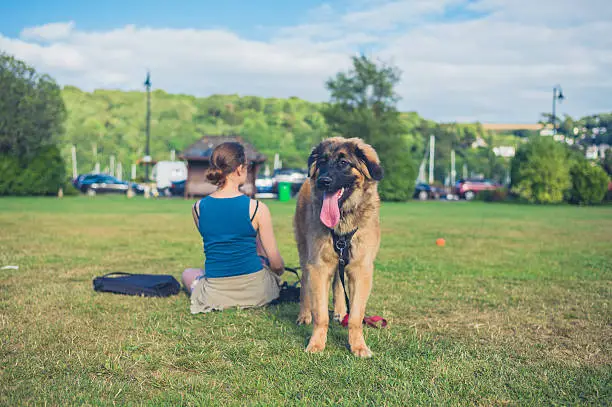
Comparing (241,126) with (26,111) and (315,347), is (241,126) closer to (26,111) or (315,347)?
(26,111)

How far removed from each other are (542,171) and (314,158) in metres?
37.6

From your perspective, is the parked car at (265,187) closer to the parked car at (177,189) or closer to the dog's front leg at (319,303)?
the parked car at (177,189)

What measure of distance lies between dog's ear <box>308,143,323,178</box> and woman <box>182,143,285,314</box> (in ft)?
3.04

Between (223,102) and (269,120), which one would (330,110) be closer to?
(269,120)

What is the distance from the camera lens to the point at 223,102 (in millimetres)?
152250

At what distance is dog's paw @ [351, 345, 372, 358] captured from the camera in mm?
4297

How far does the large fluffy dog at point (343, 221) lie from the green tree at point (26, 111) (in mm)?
41944

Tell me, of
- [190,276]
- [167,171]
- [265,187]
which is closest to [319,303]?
[190,276]

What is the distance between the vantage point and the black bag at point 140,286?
21.5 feet

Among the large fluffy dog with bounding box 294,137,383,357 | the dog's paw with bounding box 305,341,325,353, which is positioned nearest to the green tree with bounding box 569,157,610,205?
the large fluffy dog with bounding box 294,137,383,357

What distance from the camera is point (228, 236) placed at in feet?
18.5

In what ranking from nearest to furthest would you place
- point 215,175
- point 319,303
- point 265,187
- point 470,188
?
point 319,303
point 215,175
point 265,187
point 470,188

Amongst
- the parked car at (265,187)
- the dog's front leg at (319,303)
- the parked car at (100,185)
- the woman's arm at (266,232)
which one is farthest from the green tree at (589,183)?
the dog's front leg at (319,303)

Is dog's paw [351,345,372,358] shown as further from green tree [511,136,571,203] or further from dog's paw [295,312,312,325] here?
green tree [511,136,571,203]
